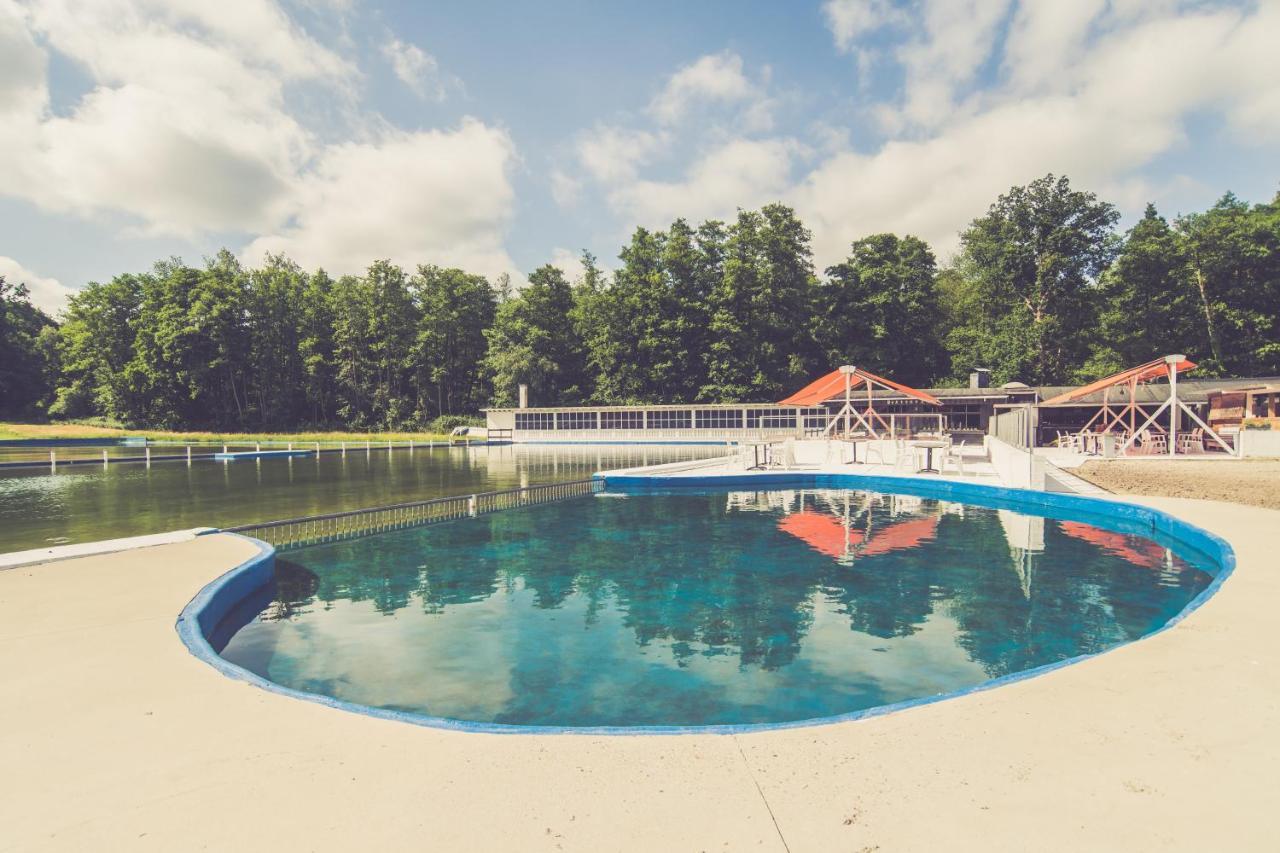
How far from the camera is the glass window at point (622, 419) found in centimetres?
4081

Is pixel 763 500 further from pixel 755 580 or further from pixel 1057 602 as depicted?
pixel 1057 602

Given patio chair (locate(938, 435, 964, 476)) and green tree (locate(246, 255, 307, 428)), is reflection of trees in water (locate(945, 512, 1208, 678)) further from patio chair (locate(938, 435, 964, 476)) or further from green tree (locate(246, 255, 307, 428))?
green tree (locate(246, 255, 307, 428))

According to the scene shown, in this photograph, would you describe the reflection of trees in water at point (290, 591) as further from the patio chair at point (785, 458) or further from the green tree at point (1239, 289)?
the green tree at point (1239, 289)

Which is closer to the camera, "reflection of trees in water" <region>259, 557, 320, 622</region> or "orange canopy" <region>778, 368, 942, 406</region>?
"reflection of trees in water" <region>259, 557, 320, 622</region>

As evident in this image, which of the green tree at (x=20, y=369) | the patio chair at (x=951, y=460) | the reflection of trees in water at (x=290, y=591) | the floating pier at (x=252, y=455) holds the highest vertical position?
the green tree at (x=20, y=369)

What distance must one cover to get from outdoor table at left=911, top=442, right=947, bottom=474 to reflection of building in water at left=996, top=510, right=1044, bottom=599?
13.4 ft

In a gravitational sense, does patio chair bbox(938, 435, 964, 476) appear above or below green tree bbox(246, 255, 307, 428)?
below

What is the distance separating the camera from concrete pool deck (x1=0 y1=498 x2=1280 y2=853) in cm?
262

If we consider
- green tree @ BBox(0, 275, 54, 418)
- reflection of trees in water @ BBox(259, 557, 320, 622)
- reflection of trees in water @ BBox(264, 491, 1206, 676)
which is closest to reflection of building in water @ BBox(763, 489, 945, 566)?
reflection of trees in water @ BBox(264, 491, 1206, 676)

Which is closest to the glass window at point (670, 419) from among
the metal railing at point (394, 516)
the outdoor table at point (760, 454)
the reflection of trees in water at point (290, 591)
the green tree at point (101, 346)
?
the outdoor table at point (760, 454)

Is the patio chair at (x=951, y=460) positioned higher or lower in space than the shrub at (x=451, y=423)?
lower

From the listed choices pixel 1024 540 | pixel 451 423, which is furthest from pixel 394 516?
pixel 451 423

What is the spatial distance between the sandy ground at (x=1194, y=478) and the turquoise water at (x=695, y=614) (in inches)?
118

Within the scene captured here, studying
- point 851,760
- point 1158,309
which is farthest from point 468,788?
point 1158,309
